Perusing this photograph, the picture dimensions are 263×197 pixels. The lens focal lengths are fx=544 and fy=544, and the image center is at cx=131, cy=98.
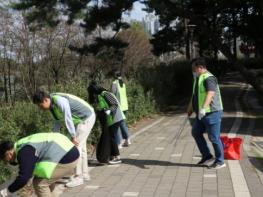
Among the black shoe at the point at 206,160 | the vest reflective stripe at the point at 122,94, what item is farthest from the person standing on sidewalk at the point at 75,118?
the vest reflective stripe at the point at 122,94

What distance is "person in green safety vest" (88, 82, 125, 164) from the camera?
948cm

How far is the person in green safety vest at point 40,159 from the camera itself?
197 inches

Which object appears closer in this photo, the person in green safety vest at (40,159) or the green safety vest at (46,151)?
the person in green safety vest at (40,159)

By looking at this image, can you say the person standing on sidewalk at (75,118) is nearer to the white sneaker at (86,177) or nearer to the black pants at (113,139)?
the white sneaker at (86,177)

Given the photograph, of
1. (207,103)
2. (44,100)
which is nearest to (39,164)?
(44,100)

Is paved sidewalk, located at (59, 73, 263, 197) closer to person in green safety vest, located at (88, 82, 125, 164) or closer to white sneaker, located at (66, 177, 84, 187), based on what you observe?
white sneaker, located at (66, 177, 84, 187)

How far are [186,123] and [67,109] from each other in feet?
29.6

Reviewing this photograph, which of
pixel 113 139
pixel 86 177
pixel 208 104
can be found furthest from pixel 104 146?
pixel 208 104

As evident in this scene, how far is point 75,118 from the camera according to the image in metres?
7.97

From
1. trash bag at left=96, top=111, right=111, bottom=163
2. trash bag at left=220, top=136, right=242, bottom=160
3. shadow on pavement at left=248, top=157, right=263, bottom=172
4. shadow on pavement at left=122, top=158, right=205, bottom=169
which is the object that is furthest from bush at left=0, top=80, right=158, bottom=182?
shadow on pavement at left=248, top=157, right=263, bottom=172

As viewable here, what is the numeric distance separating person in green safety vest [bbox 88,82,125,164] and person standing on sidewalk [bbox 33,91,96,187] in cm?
139

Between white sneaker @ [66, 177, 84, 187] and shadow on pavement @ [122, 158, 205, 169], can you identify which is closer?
white sneaker @ [66, 177, 84, 187]

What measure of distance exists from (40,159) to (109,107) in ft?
14.1

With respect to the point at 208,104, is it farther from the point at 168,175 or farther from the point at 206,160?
the point at 168,175
